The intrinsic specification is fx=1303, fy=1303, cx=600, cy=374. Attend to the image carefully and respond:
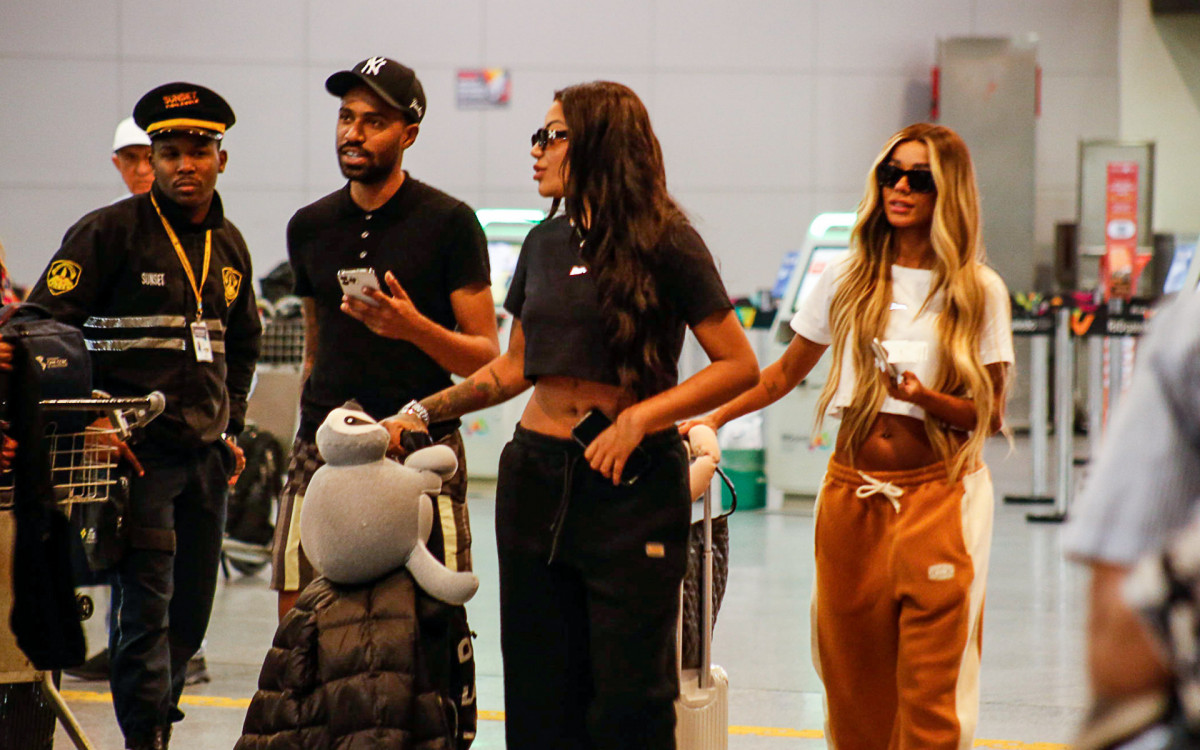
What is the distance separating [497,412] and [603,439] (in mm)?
7396

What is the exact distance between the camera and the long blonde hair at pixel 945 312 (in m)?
2.86

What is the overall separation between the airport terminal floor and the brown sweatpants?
3.52ft

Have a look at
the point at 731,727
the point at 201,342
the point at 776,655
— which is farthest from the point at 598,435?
the point at 776,655

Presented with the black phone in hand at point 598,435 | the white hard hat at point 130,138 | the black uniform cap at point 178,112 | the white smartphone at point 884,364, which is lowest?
the black phone in hand at point 598,435

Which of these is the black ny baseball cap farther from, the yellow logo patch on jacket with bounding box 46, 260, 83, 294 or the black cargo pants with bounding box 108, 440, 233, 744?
the black cargo pants with bounding box 108, 440, 233, 744

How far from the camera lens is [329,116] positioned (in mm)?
13273

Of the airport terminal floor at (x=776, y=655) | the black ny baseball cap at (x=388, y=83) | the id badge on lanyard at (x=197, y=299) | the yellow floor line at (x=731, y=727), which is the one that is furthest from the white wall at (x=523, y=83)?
the black ny baseball cap at (x=388, y=83)

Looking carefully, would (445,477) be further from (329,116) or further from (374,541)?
(329,116)

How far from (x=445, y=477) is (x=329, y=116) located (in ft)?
36.6

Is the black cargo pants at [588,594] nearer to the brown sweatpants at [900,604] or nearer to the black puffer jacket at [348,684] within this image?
the black puffer jacket at [348,684]

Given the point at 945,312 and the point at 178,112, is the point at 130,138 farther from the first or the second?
the point at 945,312

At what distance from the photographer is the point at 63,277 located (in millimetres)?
3389

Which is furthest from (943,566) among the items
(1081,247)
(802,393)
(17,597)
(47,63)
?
(47,63)

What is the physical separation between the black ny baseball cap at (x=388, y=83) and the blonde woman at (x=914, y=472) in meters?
1.01
